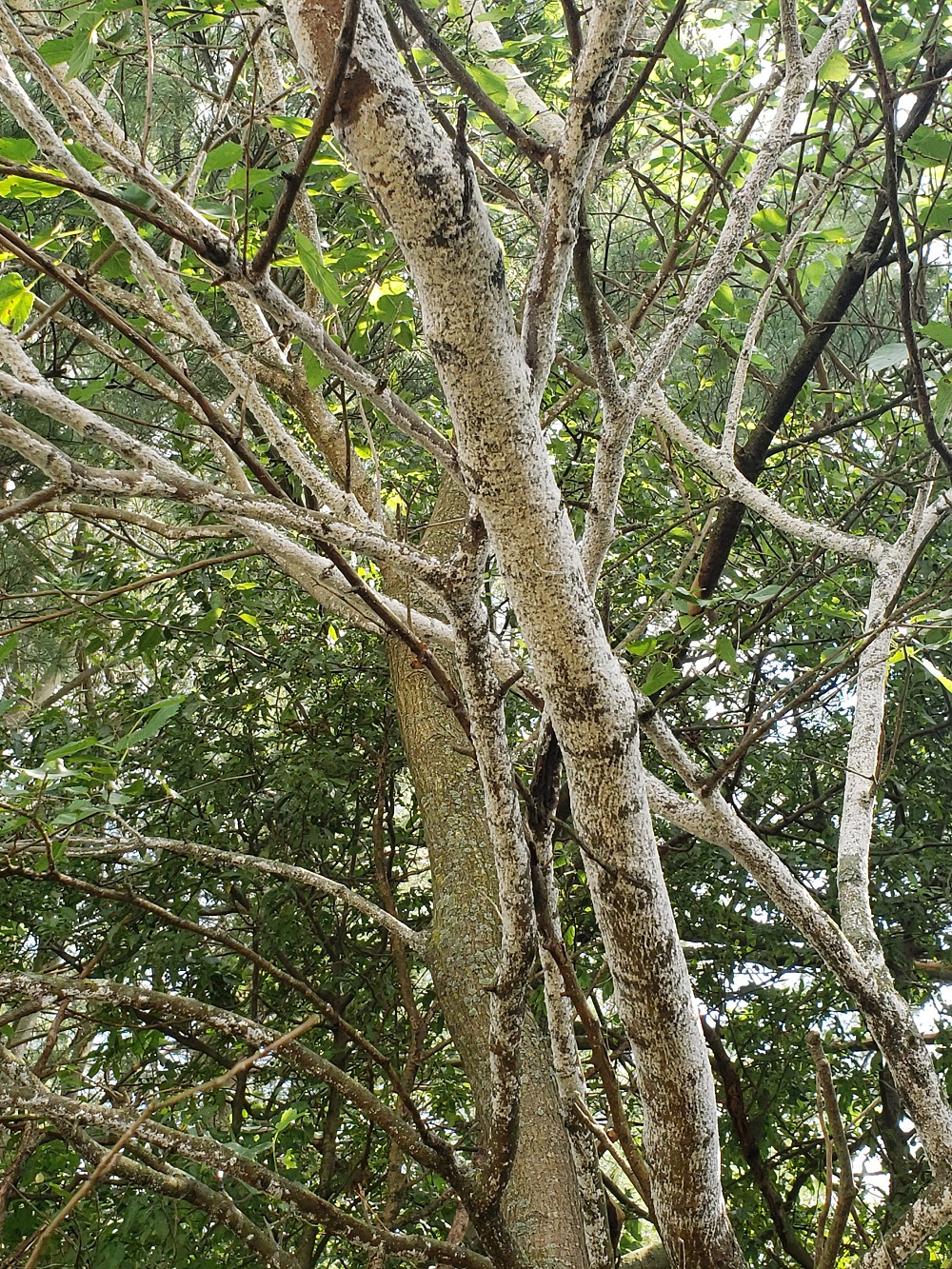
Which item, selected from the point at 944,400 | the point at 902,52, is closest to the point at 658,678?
the point at 944,400

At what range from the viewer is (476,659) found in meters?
1.21

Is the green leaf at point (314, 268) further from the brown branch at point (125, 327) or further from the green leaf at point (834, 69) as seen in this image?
the green leaf at point (834, 69)

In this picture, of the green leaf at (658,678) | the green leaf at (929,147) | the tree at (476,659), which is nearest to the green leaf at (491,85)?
the tree at (476,659)

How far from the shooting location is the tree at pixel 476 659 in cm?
106

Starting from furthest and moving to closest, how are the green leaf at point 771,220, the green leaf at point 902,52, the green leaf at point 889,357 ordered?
the green leaf at point 771,220 < the green leaf at point 902,52 < the green leaf at point 889,357

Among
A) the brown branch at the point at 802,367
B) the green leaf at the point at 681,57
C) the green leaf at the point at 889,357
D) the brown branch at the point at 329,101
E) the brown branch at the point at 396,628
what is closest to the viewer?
the brown branch at the point at 329,101

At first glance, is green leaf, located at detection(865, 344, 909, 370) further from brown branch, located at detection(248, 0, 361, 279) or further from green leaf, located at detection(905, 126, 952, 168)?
brown branch, located at detection(248, 0, 361, 279)

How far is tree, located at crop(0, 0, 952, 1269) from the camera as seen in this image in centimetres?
106

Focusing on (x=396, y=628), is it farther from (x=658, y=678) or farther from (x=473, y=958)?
(x=473, y=958)

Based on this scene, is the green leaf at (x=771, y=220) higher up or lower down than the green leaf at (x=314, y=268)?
higher up

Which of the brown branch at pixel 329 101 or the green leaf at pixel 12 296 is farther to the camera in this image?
the green leaf at pixel 12 296

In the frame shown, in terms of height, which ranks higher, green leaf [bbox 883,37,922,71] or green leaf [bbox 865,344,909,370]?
green leaf [bbox 883,37,922,71]

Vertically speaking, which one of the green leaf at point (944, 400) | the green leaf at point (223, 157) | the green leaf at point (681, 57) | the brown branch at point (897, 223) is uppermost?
the green leaf at point (681, 57)

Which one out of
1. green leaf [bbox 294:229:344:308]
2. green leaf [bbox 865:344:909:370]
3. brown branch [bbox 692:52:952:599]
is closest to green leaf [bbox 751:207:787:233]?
brown branch [bbox 692:52:952:599]
